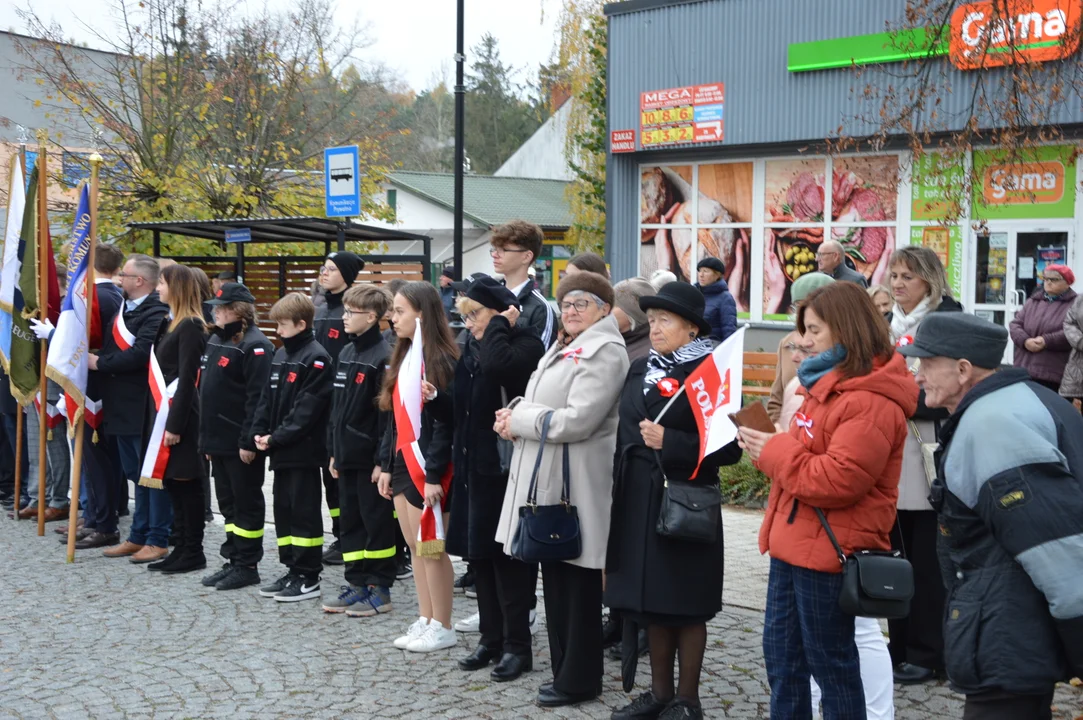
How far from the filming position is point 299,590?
7516 mm

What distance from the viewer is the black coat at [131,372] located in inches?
353

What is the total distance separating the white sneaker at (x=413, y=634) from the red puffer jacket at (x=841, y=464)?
2.69 m

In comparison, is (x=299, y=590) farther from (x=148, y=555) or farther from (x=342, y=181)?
(x=342, y=181)

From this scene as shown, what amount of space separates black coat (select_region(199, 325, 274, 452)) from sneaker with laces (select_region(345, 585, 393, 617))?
1477mm

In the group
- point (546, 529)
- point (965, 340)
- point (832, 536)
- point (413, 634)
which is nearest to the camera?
point (965, 340)

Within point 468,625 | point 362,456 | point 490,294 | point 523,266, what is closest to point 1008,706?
point 490,294

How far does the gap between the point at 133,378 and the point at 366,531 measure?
9.71 feet

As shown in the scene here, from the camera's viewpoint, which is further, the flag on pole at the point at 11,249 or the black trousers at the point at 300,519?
the flag on pole at the point at 11,249

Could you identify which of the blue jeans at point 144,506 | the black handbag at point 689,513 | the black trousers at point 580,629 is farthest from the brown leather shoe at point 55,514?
the black handbag at point 689,513

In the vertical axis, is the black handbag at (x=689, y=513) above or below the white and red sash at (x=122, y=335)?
below

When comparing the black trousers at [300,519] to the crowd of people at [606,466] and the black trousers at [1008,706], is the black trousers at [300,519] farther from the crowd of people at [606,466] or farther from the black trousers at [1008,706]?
the black trousers at [1008,706]

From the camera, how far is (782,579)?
4379 millimetres

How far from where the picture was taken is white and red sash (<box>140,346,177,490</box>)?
8289mm

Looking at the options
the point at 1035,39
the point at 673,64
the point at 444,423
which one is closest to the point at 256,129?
the point at 673,64
